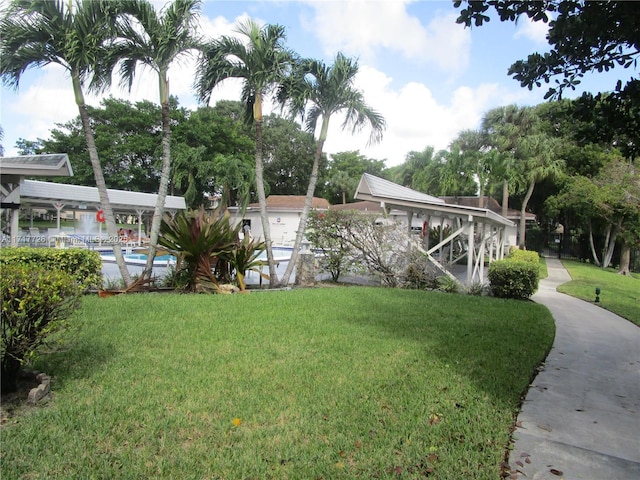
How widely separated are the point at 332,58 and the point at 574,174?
26.2m

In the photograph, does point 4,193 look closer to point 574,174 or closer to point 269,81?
point 269,81

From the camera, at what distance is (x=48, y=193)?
62.7 ft

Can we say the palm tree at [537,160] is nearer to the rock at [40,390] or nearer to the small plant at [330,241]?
the small plant at [330,241]

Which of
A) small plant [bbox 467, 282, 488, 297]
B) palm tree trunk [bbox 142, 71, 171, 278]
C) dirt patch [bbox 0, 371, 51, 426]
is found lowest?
dirt patch [bbox 0, 371, 51, 426]

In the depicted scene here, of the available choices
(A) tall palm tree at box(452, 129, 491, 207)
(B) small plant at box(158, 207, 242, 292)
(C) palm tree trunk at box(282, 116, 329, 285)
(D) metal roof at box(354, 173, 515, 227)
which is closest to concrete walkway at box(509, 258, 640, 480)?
(D) metal roof at box(354, 173, 515, 227)

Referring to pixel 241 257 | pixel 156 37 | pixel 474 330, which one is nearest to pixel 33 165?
pixel 156 37

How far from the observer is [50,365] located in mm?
A: 4270

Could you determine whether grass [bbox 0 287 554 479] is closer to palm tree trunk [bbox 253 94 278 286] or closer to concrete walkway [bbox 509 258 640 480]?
concrete walkway [bbox 509 258 640 480]

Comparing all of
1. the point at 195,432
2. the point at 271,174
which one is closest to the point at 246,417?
the point at 195,432

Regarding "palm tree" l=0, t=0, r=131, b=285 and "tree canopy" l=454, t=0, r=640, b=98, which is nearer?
"tree canopy" l=454, t=0, r=640, b=98

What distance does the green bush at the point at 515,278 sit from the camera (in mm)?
10406

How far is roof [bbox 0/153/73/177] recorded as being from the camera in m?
11.6

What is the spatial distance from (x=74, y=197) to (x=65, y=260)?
47.1 ft

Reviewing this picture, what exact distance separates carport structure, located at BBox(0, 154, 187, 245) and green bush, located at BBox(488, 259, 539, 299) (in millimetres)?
9037
